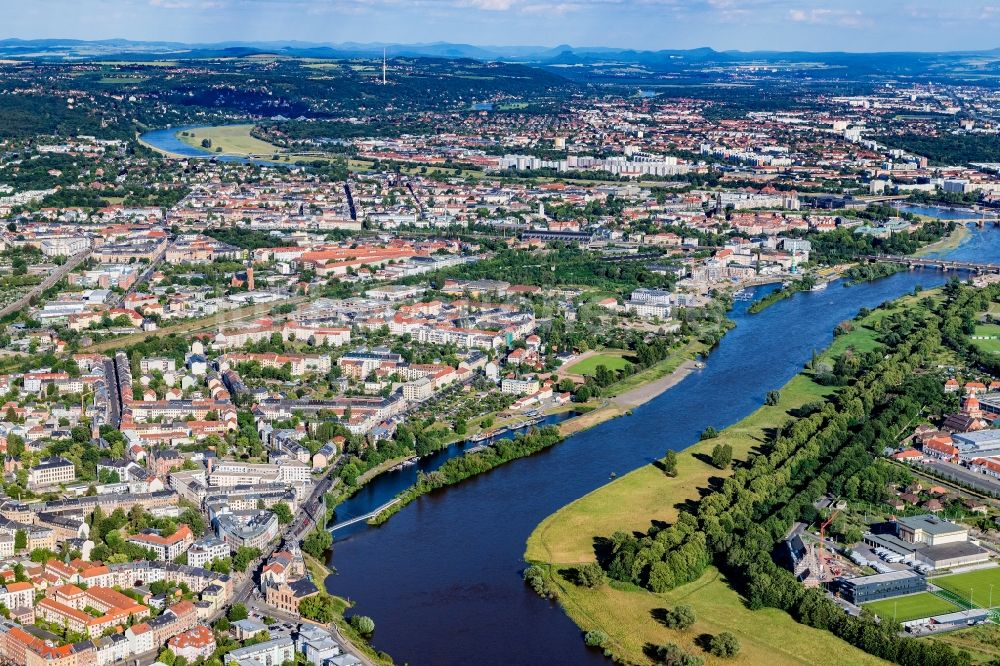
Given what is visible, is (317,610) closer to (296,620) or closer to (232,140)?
(296,620)

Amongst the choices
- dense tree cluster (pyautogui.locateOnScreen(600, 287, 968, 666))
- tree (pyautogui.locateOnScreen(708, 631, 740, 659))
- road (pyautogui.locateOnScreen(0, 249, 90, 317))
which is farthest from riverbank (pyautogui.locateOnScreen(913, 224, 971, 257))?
tree (pyautogui.locateOnScreen(708, 631, 740, 659))

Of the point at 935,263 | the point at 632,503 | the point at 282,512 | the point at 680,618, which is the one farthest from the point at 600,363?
the point at 935,263

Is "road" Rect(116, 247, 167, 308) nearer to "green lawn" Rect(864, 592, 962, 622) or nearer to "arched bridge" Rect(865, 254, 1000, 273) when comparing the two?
"green lawn" Rect(864, 592, 962, 622)

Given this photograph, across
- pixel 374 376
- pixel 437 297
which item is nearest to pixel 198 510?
pixel 374 376

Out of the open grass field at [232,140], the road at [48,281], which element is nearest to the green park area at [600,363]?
the road at [48,281]

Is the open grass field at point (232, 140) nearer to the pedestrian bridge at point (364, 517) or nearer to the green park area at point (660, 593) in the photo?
the green park area at point (660, 593)

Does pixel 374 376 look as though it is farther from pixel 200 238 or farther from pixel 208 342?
pixel 200 238
